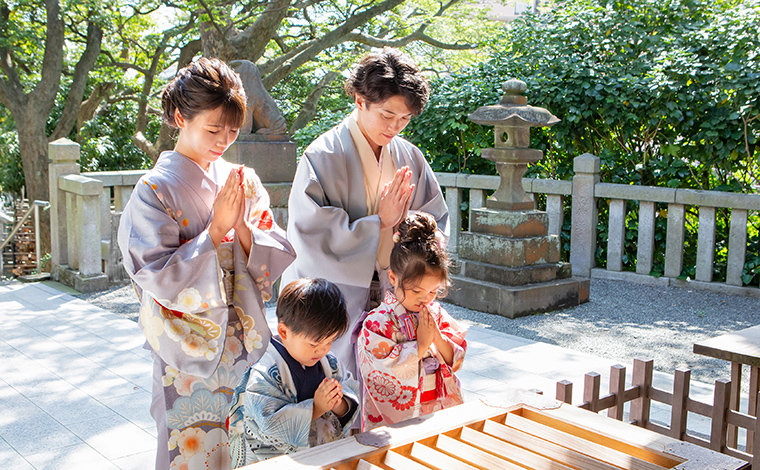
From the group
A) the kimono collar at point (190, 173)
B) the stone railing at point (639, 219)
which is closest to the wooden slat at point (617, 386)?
the kimono collar at point (190, 173)

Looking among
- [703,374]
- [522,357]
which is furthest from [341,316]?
[703,374]

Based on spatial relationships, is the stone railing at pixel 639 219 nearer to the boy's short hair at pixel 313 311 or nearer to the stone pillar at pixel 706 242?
the stone pillar at pixel 706 242

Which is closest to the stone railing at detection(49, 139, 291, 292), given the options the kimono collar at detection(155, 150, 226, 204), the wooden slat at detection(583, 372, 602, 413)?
the kimono collar at detection(155, 150, 226, 204)

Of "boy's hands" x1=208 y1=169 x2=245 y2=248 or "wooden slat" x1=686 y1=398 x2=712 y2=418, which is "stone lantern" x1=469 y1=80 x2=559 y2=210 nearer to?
"wooden slat" x1=686 y1=398 x2=712 y2=418

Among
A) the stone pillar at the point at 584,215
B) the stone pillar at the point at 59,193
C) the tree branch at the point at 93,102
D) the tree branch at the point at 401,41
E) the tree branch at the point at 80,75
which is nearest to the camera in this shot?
the stone pillar at the point at 584,215

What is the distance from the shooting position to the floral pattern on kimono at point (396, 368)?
2307 millimetres

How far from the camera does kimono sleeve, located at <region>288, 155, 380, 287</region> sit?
8.39 feet

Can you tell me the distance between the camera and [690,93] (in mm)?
7016

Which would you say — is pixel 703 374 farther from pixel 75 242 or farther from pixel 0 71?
pixel 0 71

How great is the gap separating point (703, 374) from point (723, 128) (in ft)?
10.7

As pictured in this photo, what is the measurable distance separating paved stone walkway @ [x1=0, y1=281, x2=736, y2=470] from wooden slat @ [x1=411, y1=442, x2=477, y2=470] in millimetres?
491

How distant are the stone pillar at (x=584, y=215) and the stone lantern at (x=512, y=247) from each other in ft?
3.34

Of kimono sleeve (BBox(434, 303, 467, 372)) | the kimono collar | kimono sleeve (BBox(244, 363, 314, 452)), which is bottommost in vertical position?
kimono sleeve (BBox(244, 363, 314, 452))

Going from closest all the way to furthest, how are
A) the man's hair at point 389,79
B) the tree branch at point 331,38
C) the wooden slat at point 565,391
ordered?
the man's hair at point 389,79
the wooden slat at point 565,391
the tree branch at point 331,38
